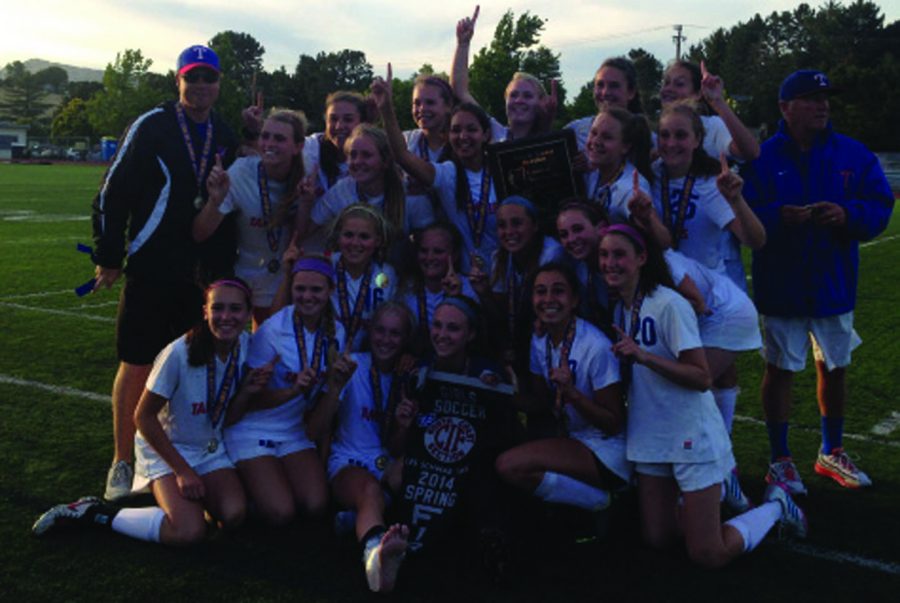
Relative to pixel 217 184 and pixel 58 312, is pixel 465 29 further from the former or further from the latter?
pixel 58 312

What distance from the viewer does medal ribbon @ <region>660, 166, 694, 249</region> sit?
13.4 ft

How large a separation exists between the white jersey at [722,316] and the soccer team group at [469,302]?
0.03 feet

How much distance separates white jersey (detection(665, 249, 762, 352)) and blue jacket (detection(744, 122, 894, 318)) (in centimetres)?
67

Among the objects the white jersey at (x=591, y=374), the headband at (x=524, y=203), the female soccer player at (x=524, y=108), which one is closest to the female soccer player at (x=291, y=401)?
the headband at (x=524, y=203)

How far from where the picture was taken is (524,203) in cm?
411

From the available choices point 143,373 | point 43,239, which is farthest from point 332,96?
point 43,239

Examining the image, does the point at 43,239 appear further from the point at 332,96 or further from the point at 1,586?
the point at 1,586

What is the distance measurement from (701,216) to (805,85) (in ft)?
3.34

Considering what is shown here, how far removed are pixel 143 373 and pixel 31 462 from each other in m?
0.74

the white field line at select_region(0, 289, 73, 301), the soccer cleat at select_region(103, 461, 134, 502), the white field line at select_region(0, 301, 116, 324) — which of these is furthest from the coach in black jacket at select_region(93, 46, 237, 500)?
the white field line at select_region(0, 289, 73, 301)

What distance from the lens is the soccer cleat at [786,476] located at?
14.1 ft

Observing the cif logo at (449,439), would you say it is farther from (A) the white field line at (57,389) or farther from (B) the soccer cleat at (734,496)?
(A) the white field line at (57,389)

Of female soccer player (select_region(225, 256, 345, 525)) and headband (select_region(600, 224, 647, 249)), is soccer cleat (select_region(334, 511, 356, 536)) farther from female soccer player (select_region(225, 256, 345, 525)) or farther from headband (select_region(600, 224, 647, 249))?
headband (select_region(600, 224, 647, 249))

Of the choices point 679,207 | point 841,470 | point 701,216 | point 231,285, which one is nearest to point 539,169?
point 679,207
